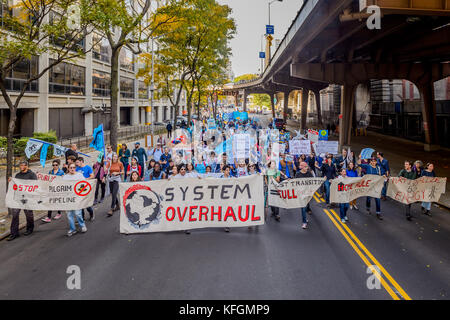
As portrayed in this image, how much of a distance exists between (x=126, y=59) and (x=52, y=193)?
42879 mm

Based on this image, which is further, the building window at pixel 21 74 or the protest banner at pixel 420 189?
the building window at pixel 21 74

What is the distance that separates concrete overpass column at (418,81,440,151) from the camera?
26516 mm

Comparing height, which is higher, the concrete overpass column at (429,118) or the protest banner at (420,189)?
the concrete overpass column at (429,118)

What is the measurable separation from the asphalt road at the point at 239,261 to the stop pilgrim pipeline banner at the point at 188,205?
380 mm

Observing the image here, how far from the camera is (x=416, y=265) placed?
6.59 m

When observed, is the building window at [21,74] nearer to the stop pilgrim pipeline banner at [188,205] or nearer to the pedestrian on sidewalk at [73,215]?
the pedestrian on sidewalk at [73,215]

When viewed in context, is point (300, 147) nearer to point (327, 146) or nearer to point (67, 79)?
point (327, 146)

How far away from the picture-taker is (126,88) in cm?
4825

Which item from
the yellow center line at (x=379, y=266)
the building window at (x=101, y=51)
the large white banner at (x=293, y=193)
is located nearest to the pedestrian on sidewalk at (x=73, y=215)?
the large white banner at (x=293, y=193)

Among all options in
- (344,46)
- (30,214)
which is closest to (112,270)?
(30,214)

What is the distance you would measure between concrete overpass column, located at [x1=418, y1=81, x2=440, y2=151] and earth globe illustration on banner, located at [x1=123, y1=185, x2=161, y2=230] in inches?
1026

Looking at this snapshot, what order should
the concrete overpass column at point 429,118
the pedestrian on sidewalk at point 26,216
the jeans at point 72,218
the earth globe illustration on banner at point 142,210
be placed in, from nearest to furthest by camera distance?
the earth globe illustration on banner at point 142,210
the pedestrian on sidewalk at point 26,216
the jeans at point 72,218
the concrete overpass column at point 429,118

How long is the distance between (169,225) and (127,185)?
148 centimetres

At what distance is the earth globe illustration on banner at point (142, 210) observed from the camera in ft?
26.5
